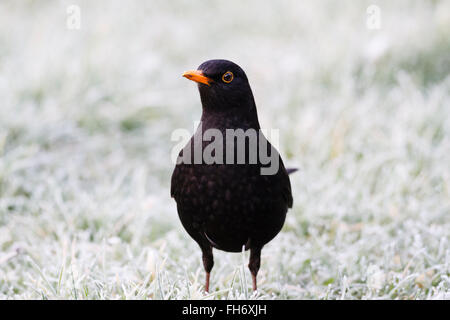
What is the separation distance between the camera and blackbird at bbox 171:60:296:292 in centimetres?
196

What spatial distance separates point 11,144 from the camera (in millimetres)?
4281

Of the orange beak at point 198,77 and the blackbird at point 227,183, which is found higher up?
the orange beak at point 198,77

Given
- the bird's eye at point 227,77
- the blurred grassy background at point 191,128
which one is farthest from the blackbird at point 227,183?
the blurred grassy background at point 191,128

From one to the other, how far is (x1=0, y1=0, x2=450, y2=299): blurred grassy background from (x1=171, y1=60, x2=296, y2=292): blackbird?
31cm

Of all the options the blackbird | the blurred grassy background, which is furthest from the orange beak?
the blurred grassy background

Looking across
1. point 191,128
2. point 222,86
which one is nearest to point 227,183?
point 222,86

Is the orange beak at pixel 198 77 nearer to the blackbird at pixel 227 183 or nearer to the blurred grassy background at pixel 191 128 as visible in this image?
the blackbird at pixel 227 183

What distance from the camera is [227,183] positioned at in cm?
195

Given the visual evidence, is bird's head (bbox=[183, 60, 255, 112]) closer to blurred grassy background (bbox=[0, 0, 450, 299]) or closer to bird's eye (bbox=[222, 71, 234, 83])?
bird's eye (bbox=[222, 71, 234, 83])

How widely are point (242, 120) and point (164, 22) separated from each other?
207 inches

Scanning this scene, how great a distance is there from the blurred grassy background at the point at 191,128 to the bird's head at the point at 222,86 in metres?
0.68

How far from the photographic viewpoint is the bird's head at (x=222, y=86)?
2.01 meters
